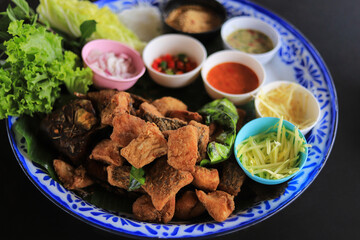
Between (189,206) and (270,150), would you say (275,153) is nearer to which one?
(270,150)

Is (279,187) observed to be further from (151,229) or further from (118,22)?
(118,22)

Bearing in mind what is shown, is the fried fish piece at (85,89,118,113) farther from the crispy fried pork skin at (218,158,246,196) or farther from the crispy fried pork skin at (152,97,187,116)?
the crispy fried pork skin at (218,158,246,196)

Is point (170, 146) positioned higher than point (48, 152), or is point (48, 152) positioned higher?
point (170, 146)

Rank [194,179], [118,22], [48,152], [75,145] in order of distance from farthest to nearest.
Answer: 1. [118,22]
2. [48,152]
3. [75,145]
4. [194,179]

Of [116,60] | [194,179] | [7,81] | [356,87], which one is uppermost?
[7,81]

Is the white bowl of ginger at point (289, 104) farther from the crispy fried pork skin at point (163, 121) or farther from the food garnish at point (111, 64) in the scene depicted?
the food garnish at point (111, 64)

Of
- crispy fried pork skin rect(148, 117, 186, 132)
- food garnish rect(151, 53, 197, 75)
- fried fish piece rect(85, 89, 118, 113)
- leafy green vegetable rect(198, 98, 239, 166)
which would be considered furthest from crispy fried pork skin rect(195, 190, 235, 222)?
food garnish rect(151, 53, 197, 75)

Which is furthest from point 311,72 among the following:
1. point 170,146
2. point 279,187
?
point 170,146
